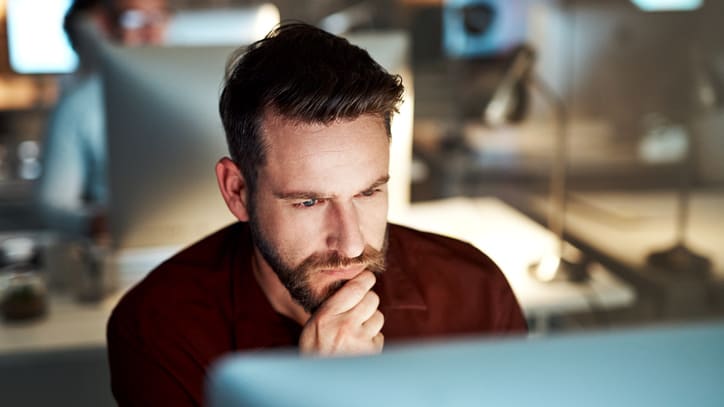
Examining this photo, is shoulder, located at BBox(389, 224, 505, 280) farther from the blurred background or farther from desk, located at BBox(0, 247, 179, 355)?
desk, located at BBox(0, 247, 179, 355)

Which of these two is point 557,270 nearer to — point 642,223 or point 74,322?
point 74,322

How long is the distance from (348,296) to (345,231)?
12 cm

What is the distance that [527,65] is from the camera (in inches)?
91.0

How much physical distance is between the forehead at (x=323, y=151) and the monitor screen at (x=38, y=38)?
3271mm

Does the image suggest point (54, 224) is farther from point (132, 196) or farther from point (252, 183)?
point (252, 183)

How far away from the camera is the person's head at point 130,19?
267cm

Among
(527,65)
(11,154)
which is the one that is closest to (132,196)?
(527,65)

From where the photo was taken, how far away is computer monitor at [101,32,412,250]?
1.59 metres

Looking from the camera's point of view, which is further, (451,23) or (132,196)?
(451,23)

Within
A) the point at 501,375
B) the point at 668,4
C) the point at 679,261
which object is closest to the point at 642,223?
the point at 668,4

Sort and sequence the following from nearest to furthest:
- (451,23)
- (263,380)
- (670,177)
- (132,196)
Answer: (263,380) < (132,196) < (670,177) < (451,23)

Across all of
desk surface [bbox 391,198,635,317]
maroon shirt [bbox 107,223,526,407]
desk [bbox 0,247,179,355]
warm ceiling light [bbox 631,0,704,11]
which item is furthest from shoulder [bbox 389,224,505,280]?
warm ceiling light [bbox 631,0,704,11]

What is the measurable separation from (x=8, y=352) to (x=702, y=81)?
81.5 inches

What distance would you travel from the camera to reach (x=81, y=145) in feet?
8.41
